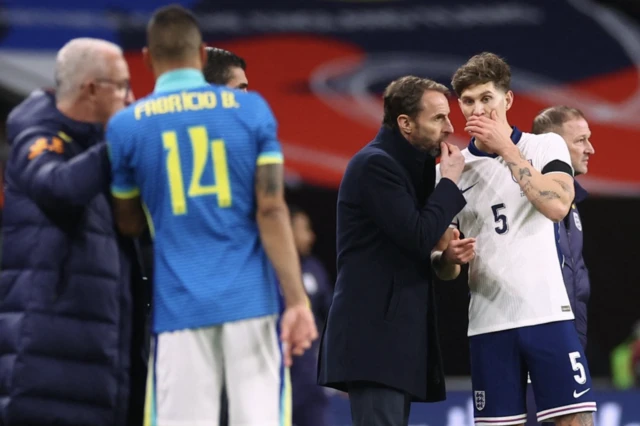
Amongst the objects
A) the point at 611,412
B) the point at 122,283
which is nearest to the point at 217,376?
the point at 122,283

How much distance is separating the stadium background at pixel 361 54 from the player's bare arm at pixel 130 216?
23.9 feet

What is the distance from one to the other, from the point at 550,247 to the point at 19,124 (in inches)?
91.9

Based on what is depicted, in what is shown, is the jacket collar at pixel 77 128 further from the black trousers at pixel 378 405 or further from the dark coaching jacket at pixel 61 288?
the black trousers at pixel 378 405

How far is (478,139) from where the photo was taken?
4.96m

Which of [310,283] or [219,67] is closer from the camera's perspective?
[219,67]

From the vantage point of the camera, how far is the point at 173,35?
386 centimetres

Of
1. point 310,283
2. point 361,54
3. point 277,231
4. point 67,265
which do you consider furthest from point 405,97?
point 361,54

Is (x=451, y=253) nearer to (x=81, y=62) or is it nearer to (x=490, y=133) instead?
(x=490, y=133)

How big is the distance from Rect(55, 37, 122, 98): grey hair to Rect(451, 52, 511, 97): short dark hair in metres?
1.63

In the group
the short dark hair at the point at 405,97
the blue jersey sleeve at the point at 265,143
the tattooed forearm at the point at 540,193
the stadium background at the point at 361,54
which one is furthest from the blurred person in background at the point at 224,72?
the stadium background at the point at 361,54

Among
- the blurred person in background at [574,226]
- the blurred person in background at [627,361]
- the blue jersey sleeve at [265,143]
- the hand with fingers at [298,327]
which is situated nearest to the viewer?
the hand with fingers at [298,327]

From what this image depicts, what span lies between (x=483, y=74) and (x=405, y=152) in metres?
0.54

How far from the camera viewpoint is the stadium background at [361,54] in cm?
1123

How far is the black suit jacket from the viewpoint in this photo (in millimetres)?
4527
